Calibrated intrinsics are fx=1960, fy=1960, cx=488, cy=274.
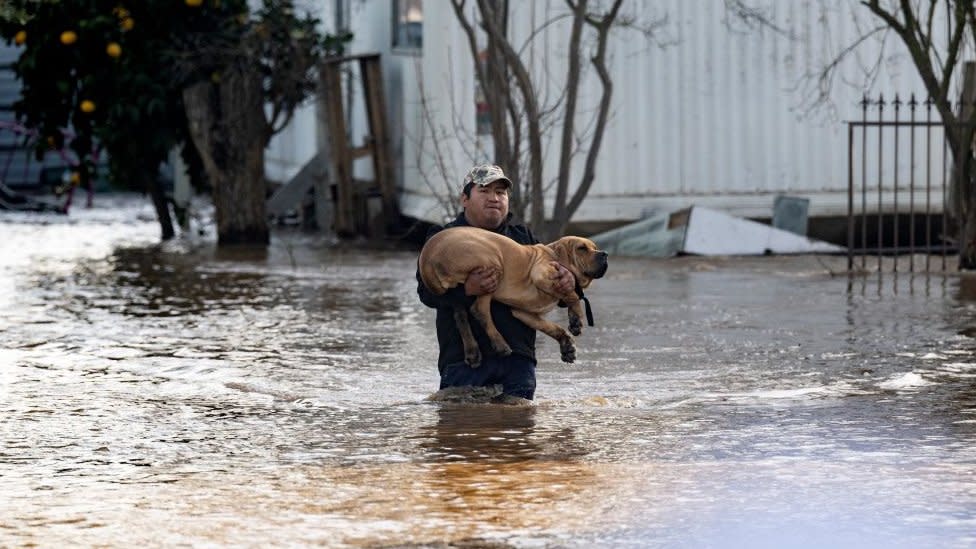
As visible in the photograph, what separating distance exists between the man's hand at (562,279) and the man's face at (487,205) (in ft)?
1.13

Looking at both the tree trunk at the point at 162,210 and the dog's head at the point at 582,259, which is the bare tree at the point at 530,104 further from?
the dog's head at the point at 582,259

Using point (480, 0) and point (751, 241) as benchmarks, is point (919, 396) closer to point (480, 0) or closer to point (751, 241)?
point (480, 0)

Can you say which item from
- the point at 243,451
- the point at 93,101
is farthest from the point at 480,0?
the point at 243,451

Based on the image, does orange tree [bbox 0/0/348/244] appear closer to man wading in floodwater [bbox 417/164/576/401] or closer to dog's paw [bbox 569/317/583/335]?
man wading in floodwater [bbox 417/164/576/401]

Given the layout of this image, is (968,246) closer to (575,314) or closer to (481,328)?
(575,314)

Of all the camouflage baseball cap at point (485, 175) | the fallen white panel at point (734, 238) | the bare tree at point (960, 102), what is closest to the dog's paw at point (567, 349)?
the camouflage baseball cap at point (485, 175)

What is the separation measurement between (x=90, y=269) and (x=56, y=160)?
15711 mm

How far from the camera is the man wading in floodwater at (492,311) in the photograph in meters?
8.94

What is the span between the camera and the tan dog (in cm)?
883

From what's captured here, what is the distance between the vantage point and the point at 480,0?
56.0 feet

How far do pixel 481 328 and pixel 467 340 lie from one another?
0.10 metres

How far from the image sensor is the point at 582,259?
29.8ft

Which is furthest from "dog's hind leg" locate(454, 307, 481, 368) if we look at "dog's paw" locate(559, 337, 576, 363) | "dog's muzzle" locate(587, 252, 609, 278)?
"dog's muzzle" locate(587, 252, 609, 278)

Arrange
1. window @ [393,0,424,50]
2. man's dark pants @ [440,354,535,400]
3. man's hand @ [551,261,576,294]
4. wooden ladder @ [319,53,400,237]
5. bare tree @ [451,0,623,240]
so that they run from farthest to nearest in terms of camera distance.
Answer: wooden ladder @ [319,53,400,237] → window @ [393,0,424,50] → bare tree @ [451,0,623,240] → man's dark pants @ [440,354,535,400] → man's hand @ [551,261,576,294]
